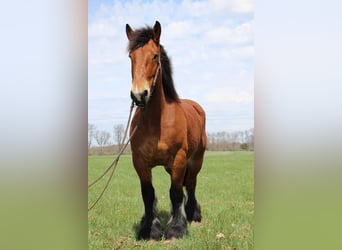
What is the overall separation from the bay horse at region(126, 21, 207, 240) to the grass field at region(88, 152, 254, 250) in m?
0.05

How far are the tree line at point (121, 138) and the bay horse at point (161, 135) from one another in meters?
0.09

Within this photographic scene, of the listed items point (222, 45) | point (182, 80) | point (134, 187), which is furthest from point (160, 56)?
point (134, 187)

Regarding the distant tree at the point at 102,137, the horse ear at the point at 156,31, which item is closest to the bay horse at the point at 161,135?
the horse ear at the point at 156,31

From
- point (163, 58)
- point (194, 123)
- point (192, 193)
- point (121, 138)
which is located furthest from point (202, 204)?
point (163, 58)

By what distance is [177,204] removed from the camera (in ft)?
7.70

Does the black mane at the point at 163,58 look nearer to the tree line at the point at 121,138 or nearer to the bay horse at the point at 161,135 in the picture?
the bay horse at the point at 161,135

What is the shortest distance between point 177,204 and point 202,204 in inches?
6.6

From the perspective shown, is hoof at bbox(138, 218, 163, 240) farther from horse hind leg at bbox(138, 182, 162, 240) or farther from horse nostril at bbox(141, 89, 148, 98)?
horse nostril at bbox(141, 89, 148, 98)

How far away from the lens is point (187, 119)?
7.74 ft

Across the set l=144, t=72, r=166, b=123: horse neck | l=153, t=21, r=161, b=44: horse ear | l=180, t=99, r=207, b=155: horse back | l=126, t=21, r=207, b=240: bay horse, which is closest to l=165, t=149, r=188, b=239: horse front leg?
l=126, t=21, r=207, b=240: bay horse

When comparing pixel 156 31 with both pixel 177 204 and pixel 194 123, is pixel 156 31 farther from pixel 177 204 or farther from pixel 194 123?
pixel 177 204

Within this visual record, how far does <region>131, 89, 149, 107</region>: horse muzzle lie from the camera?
85.8 inches

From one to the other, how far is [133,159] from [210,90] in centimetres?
53
